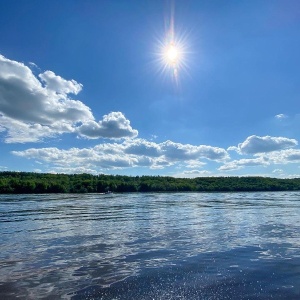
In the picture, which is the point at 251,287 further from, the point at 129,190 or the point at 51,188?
the point at 129,190

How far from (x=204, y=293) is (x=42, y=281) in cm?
546

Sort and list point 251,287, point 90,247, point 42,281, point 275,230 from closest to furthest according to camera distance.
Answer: point 251,287 → point 42,281 → point 90,247 → point 275,230

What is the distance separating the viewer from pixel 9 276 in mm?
11102

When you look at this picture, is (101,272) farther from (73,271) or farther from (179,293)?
(179,293)

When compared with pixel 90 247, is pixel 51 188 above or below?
above

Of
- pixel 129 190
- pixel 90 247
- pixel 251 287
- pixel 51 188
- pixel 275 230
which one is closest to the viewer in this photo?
pixel 251 287

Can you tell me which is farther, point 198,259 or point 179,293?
point 198,259

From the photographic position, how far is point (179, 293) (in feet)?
30.7

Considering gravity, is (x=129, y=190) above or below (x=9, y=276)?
above

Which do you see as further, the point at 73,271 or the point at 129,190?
the point at 129,190

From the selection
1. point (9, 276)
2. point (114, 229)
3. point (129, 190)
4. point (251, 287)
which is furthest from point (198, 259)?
point (129, 190)

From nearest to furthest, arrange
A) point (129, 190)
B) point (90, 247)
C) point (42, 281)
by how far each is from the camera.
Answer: point (42, 281) → point (90, 247) → point (129, 190)

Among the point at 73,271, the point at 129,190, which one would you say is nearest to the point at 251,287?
the point at 73,271

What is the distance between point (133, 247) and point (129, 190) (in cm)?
17547
